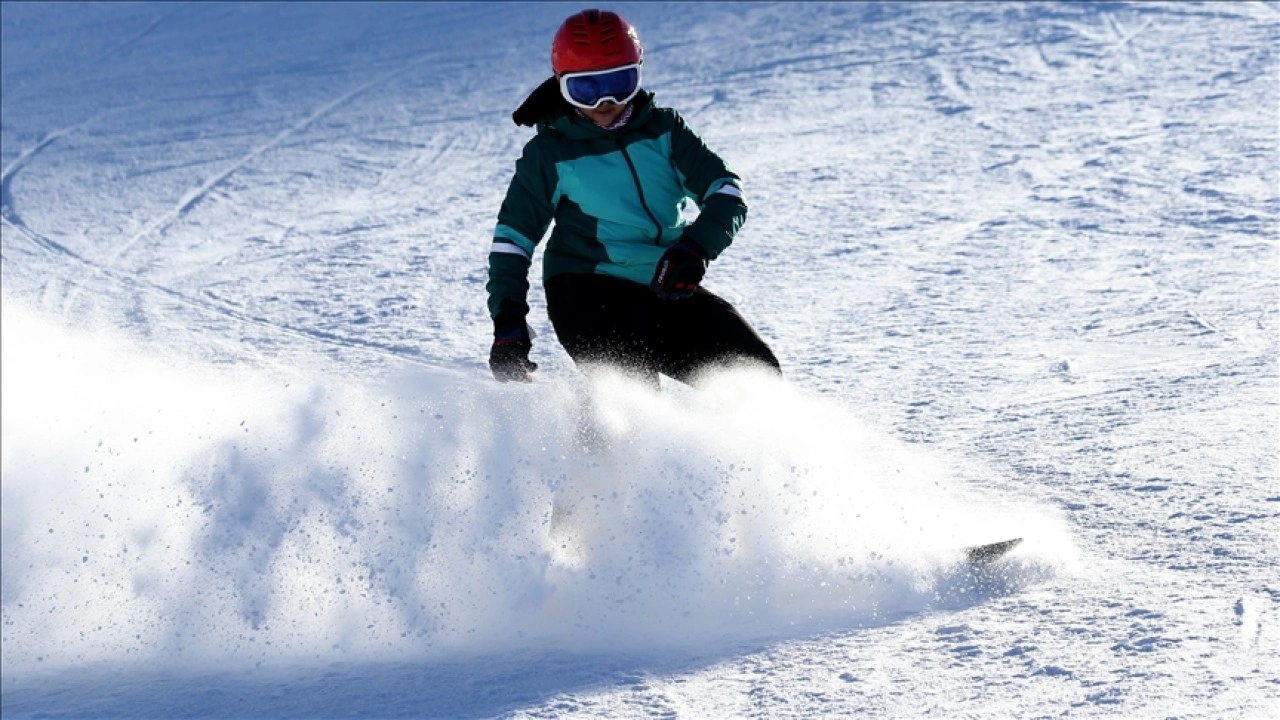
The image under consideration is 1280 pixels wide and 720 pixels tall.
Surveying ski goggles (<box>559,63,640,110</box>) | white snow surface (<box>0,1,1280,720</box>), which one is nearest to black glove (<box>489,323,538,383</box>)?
white snow surface (<box>0,1,1280,720</box>)

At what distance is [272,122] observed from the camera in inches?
487

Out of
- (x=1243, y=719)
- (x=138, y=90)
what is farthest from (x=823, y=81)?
(x=1243, y=719)

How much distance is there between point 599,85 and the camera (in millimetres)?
4242

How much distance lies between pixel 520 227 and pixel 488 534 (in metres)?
0.84

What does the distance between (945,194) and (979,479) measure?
3.95 m

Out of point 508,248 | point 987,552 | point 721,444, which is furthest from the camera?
point 721,444

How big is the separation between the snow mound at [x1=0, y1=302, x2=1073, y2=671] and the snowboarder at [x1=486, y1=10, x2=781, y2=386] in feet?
0.47

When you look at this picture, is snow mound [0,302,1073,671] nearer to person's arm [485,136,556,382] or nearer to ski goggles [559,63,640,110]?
person's arm [485,136,556,382]

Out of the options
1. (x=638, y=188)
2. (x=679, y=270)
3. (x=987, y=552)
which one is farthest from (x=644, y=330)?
(x=987, y=552)

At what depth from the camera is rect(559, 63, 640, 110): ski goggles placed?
4242mm

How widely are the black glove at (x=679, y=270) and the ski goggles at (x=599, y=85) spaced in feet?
1.41

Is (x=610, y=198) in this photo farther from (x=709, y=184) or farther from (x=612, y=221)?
(x=709, y=184)

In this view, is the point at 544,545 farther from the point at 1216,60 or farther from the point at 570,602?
the point at 1216,60

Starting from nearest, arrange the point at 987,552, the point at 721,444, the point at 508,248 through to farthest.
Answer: the point at 987,552
the point at 508,248
the point at 721,444
